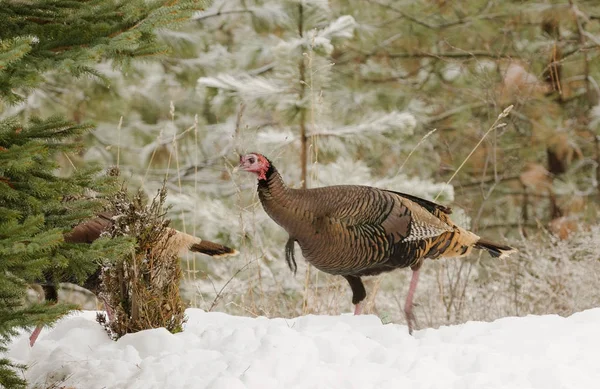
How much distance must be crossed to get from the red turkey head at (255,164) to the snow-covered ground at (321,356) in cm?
87

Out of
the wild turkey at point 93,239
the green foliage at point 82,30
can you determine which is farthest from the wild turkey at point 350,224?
the green foliage at point 82,30

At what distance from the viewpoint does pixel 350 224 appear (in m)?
4.26

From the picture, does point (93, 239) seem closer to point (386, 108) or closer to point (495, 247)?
point (495, 247)

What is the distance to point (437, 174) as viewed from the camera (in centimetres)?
1060

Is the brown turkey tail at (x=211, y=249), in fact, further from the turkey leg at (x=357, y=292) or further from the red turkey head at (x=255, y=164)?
the turkey leg at (x=357, y=292)

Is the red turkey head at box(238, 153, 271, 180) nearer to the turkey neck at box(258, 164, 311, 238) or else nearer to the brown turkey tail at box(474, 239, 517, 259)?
the turkey neck at box(258, 164, 311, 238)

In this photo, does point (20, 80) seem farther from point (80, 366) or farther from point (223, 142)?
point (223, 142)

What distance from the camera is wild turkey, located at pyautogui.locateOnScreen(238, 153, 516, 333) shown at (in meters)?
4.22

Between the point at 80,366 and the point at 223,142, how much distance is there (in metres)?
7.64

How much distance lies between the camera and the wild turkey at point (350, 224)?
422 cm

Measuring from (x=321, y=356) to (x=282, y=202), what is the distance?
91cm

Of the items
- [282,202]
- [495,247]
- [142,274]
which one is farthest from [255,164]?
[495,247]

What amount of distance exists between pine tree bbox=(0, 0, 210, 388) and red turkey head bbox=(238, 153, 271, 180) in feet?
3.66

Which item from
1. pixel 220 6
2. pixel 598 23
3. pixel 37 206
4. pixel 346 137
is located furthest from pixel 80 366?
pixel 598 23
